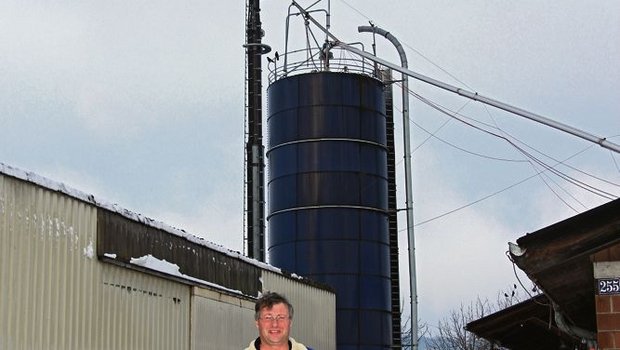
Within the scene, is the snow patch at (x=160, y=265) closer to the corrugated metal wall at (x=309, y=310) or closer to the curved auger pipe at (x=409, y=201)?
the corrugated metal wall at (x=309, y=310)

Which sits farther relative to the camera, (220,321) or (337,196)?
(337,196)

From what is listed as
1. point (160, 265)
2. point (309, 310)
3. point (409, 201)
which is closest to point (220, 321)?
point (160, 265)

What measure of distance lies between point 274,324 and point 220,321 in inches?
370

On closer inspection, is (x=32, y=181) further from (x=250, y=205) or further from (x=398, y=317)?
(x=398, y=317)

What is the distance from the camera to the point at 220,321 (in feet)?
46.9

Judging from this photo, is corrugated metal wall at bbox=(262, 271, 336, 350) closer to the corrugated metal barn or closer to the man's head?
the corrugated metal barn

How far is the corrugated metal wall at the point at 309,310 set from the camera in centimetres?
1716

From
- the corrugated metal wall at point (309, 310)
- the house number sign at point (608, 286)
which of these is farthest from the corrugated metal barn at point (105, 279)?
the house number sign at point (608, 286)

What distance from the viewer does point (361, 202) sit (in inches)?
1078

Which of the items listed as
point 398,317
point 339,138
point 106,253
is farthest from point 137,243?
point 398,317

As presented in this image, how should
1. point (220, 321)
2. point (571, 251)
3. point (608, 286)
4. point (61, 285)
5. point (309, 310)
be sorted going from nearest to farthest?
1. point (571, 251)
2. point (608, 286)
3. point (61, 285)
4. point (220, 321)
5. point (309, 310)

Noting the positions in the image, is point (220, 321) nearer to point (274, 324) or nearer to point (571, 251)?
point (571, 251)

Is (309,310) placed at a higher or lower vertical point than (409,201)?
lower

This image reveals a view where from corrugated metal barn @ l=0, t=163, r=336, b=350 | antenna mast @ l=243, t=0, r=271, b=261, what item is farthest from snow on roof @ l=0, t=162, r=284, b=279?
antenna mast @ l=243, t=0, r=271, b=261
